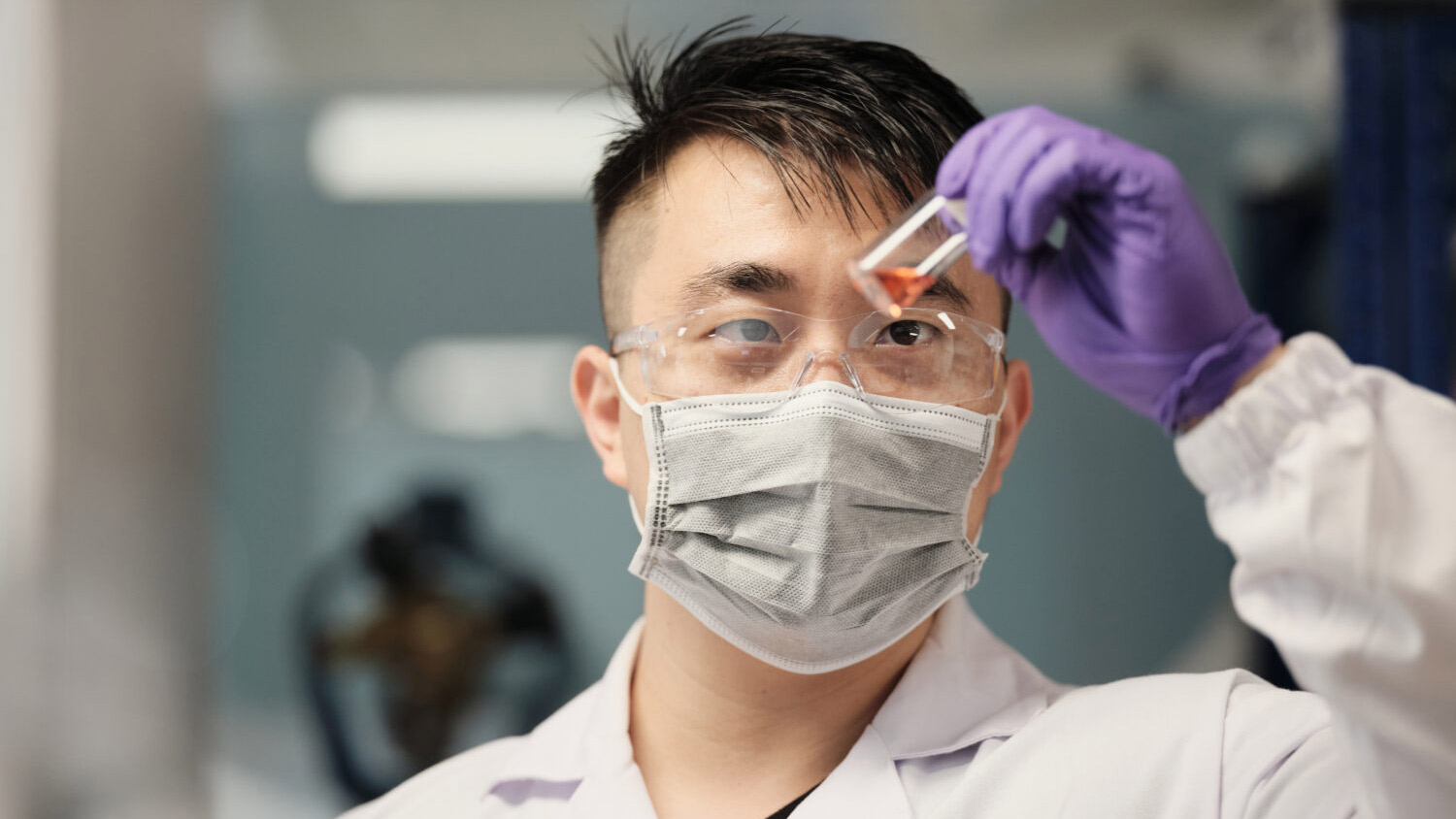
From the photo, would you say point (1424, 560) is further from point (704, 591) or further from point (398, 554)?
point (398, 554)

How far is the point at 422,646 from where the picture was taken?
9.52 ft

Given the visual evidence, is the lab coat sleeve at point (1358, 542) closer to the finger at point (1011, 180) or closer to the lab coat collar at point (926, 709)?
the finger at point (1011, 180)

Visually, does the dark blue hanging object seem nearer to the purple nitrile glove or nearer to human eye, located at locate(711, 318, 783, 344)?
human eye, located at locate(711, 318, 783, 344)

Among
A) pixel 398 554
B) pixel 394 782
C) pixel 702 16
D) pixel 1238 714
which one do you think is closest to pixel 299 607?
pixel 398 554

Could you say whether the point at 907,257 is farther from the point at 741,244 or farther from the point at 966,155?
the point at 741,244

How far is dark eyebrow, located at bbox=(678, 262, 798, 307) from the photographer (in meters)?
1.24

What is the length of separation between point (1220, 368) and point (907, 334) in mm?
495

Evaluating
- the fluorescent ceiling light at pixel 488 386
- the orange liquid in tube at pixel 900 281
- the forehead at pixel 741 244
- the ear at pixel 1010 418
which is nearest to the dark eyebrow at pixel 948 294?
the forehead at pixel 741 244

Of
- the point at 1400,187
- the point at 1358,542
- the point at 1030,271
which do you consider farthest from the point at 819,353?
the point at 1400,187

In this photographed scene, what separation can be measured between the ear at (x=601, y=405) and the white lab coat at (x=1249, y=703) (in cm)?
27

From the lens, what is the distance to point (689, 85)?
148 centimetres

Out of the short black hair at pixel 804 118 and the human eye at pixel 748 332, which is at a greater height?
the short black hair at pixel 804 118

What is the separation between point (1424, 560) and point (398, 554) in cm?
255

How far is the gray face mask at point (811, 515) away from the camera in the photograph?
1174 mm
